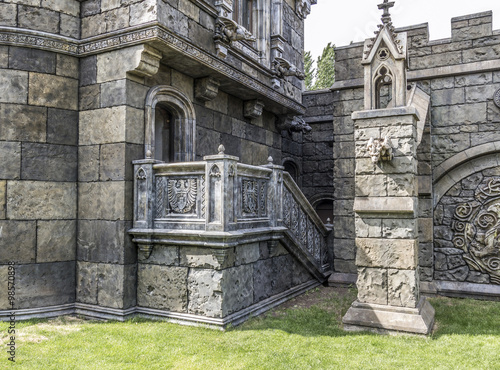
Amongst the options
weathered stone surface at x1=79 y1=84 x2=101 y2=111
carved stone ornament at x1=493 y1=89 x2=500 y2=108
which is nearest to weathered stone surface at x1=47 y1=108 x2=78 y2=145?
weathered stone surface at x1=79 y1=84 x2=101 y2=111

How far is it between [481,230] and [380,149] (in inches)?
143

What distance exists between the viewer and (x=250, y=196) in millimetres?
6602

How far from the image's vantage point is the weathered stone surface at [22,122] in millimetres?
6219

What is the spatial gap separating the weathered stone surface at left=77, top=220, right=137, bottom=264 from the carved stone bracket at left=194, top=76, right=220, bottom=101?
9.44ft

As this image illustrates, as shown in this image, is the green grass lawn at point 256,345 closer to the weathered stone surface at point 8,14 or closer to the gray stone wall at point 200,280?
the gray stone wall at point 200,280

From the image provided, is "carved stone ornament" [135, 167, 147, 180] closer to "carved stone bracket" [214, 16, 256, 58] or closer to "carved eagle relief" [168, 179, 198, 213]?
"carved eagle relief" [168, 179, 198, 213]

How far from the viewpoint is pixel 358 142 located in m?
5.99

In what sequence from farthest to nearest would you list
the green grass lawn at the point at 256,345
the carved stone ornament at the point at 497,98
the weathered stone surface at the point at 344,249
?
the weathered stone surface at the point at 344,249 < the carved stone ornament at the point at 497,98 < the green grass lawn at the point at 256,345

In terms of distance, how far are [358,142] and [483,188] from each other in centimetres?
347

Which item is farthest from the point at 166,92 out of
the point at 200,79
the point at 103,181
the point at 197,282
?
the point at 197,282

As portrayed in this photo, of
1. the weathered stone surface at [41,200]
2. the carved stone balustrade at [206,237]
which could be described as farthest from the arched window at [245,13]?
the weathered stone surface at [41,200]

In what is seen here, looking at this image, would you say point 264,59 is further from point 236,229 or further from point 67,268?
point 67,268

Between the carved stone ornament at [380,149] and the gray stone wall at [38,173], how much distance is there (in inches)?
178

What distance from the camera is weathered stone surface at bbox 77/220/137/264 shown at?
6.27 metres
